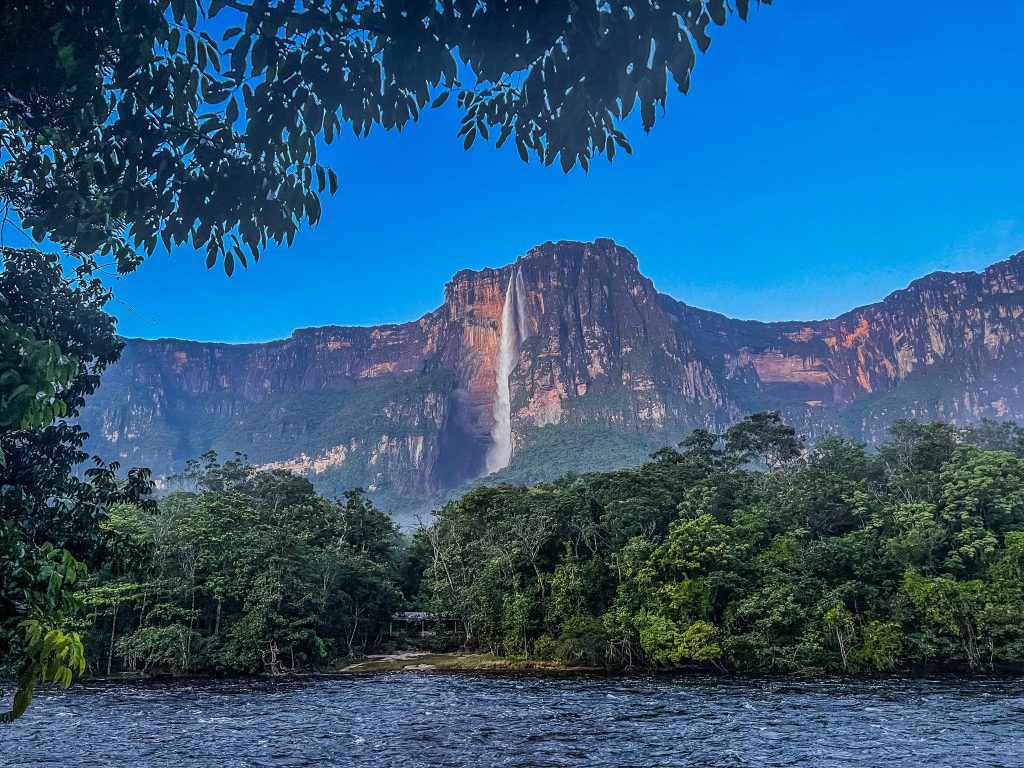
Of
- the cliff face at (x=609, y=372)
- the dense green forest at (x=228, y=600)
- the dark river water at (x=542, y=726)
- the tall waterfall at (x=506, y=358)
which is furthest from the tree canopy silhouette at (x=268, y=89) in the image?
the tall waterfall at (x=506, y=358)

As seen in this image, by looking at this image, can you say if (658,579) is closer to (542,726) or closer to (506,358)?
(542,726)

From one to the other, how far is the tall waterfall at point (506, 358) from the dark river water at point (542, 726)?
168 meters

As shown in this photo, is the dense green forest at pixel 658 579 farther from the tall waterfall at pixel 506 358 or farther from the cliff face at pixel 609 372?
the tall waterfall at pixel 506 358

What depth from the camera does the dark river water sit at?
16.6 metres

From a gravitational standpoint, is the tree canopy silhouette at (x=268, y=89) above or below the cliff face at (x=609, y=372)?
below

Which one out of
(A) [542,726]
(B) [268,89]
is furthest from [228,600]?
(B) [268,89]

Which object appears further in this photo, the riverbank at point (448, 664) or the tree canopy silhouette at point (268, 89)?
the riverbank at point (448, 664)

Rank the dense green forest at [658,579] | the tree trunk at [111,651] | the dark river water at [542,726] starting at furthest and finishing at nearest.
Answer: the tree trunk at [111,651]
the dense green forest at [658,579]
the dark river water at [542,726]

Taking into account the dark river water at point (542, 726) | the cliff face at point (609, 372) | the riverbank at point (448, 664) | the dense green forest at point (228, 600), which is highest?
the cliff face at point (609, 372)

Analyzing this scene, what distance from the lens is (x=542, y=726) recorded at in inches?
808

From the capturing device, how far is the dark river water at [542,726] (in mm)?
16594

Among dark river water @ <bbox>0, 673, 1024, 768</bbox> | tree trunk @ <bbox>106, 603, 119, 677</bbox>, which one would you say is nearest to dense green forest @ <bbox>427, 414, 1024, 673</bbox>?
dark river water @ <bbox>0, 673, 1024, 768</bbox>

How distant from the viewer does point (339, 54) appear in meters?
3.55

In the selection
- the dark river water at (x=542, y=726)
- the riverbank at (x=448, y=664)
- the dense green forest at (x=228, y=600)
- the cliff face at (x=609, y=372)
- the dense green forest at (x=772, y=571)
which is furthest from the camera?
the cliff face at (x=609, y=372)
